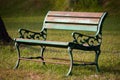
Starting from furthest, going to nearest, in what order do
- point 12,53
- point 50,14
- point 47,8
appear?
point 47,8 → point 12,53 → point 50,14

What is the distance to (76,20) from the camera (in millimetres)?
9094

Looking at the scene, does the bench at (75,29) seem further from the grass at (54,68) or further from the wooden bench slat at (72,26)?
the grass at (54,68)

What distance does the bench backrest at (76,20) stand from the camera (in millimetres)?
8727

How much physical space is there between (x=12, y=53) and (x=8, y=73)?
263 cm

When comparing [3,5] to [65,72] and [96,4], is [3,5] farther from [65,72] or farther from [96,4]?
[65,72]

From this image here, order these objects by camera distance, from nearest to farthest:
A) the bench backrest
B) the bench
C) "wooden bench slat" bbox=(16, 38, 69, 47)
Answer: "wooden bench slat" bbox=(16, 38, 69, 47) → the bench → the bench backrest

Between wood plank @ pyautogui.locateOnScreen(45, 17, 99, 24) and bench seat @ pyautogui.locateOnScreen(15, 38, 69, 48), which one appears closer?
bench seat @ pyautogui.locateOnScreen(15, 38, 69, 48)

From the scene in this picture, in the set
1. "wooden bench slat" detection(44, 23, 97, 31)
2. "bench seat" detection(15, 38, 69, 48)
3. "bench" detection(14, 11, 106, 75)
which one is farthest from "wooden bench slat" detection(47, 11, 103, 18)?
"bench seat" detection(15, 38, 69, 48)

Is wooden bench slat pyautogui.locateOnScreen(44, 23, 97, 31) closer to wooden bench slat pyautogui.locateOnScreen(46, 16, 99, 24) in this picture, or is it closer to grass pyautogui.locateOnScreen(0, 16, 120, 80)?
wooden bench slat pyautogui.locateOnScreen(46, 16, 99, 24)

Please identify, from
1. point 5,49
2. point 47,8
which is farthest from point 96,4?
point 5,49

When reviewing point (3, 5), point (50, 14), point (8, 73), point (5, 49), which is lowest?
point (3, 5)

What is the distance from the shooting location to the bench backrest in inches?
344

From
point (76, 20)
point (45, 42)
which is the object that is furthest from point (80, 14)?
point (45, 42)

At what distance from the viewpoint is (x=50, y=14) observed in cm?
959
